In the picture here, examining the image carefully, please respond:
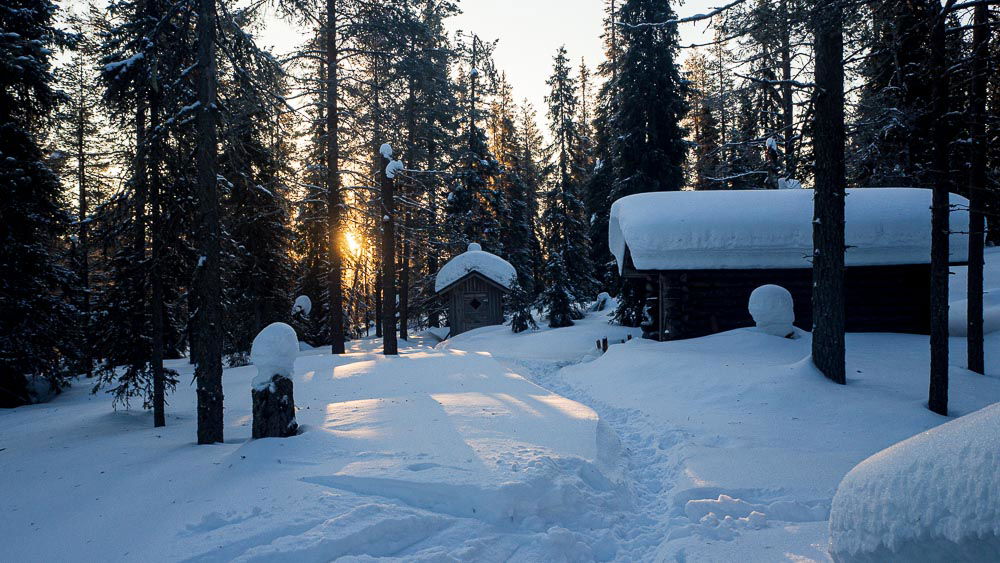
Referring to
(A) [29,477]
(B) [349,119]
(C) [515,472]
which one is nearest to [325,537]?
(C) [515,472]

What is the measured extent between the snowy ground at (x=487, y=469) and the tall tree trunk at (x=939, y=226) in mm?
454

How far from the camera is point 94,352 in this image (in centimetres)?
1173

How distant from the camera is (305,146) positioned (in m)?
18.1

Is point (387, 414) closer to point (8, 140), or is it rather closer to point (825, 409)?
point (825, 409)

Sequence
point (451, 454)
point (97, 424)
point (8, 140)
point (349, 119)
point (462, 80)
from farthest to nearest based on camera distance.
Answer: point (462, 80), point (349, 119), point (8, 140), point (97, 424), point (451, 454)

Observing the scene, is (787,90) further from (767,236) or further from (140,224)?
(140,224)

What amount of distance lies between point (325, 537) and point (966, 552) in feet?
12.4

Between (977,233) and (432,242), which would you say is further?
(432,242)

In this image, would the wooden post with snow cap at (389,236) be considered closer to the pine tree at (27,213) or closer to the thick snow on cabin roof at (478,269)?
the pine tree at (27,213)

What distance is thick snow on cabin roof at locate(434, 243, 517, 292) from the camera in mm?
26312

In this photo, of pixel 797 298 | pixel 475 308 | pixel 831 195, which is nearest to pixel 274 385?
pixel 831 195

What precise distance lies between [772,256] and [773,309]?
2209mm

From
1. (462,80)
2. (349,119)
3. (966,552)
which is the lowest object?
(966,552)

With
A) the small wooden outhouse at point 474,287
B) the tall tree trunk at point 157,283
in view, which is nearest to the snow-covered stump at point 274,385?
the tall tree trunk at point 157,283
